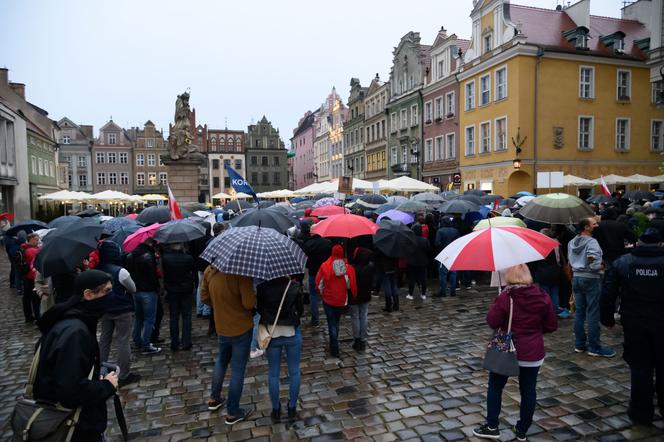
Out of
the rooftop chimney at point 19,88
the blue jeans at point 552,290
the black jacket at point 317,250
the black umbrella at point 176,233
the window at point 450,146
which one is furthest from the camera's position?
the rooftop chimney at point 19,88

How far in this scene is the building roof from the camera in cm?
2950

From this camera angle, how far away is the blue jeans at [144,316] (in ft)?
23.0

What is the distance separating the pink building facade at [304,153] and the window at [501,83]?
166 feet

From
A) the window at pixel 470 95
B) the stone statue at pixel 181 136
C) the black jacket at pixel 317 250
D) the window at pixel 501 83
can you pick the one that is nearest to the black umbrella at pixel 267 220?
the black jacket at pixel 317 250

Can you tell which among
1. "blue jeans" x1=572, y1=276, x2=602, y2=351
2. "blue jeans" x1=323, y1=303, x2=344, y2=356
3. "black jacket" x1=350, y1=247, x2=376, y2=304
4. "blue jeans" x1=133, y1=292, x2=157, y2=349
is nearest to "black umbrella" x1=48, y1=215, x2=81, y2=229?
"blue jeans" x1=133, y1=292, x2=157, y2=349

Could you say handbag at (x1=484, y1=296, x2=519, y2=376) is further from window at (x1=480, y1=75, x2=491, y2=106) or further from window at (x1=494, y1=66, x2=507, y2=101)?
window at (x1=480, y1=75, x2=491, y2=106)

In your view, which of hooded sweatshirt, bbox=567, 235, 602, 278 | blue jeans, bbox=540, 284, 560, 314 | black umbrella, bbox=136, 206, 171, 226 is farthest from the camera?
black umbrella, bbox=136, 206, 171, 226

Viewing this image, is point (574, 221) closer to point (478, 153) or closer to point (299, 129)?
point (478, 153)

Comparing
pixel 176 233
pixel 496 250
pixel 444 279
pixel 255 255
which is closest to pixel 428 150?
pixel 444 279

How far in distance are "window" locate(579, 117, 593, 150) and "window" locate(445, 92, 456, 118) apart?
9.50 meters

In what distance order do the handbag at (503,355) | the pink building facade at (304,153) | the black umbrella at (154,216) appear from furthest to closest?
the pink building facade at (304,153) < the black umbrella at (154,216) < the handbag at (503,355)

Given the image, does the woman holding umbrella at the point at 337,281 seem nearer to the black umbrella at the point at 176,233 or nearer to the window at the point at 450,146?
the black umbrella at the point at 176,233

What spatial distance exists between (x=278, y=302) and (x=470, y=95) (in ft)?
108

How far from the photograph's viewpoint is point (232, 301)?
4.67 m
